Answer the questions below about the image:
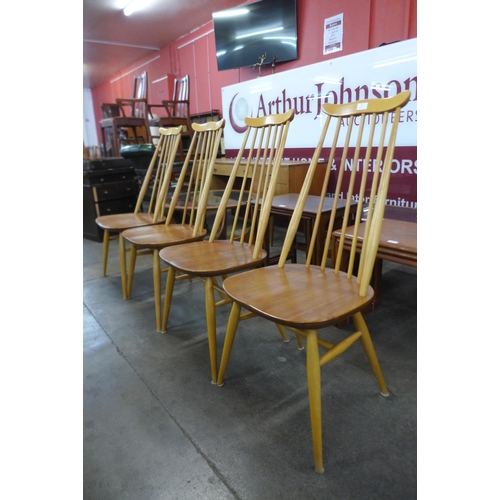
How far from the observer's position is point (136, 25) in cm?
569

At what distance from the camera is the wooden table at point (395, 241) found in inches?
55.6

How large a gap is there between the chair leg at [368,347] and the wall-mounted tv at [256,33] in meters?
3.58

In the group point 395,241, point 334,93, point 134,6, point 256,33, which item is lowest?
point 395,241

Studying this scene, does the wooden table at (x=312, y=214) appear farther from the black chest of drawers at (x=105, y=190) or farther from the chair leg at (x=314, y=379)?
the black chest of drawers at (x=105, y=190)

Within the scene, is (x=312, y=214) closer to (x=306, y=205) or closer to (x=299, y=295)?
→ (x=306, y=205)

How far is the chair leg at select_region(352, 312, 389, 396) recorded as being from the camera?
45.8 inches

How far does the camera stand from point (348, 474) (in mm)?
963

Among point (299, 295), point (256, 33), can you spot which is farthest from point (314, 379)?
point (256, 33)

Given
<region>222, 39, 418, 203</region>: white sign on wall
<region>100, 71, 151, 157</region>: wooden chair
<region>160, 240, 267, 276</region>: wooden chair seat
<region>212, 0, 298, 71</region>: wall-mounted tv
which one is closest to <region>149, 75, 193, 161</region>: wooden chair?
<region>100, 71, 151, 157</region>: wooden chair

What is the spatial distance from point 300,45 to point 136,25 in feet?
10.7
